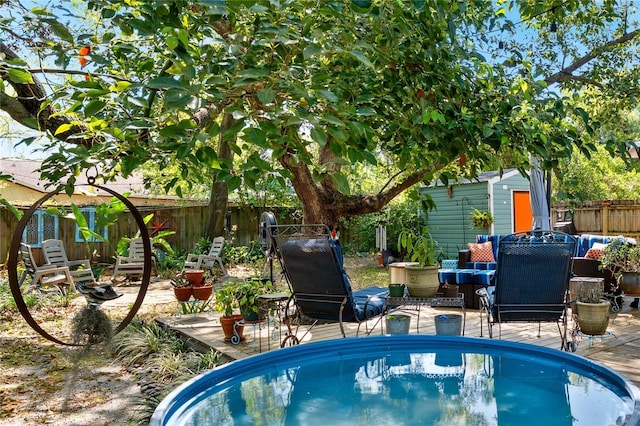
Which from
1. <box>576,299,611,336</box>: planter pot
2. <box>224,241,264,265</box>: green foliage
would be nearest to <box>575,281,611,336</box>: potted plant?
<box>576,299,611,336</box>: planter pot

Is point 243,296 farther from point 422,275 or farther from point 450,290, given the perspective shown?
point 450,290

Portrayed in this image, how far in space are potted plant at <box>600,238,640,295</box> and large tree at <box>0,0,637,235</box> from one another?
346 centimetres

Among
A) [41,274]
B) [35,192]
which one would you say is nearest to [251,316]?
[41,274]

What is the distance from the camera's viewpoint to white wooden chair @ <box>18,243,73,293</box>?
307 inches

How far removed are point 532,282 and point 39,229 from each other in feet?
35.5

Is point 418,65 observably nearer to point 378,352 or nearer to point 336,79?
point 336,79

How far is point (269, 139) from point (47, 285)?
7.64m

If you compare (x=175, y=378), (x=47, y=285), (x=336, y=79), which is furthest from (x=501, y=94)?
(x=47, y=285)

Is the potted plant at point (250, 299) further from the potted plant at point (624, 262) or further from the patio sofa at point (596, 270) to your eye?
the patio sofa at point (596, 270)

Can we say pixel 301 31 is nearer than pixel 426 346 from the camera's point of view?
Yes

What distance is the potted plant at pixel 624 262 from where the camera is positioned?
5906 mm

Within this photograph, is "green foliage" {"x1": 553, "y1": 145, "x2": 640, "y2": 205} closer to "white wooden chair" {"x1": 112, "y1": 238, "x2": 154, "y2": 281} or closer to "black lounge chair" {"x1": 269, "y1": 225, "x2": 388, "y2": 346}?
"white wooden chair" {"x1": 112, "y1": 238, "x2": 154, "y2": 281}

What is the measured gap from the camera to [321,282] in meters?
4.21

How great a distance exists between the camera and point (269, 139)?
73.4 inches
